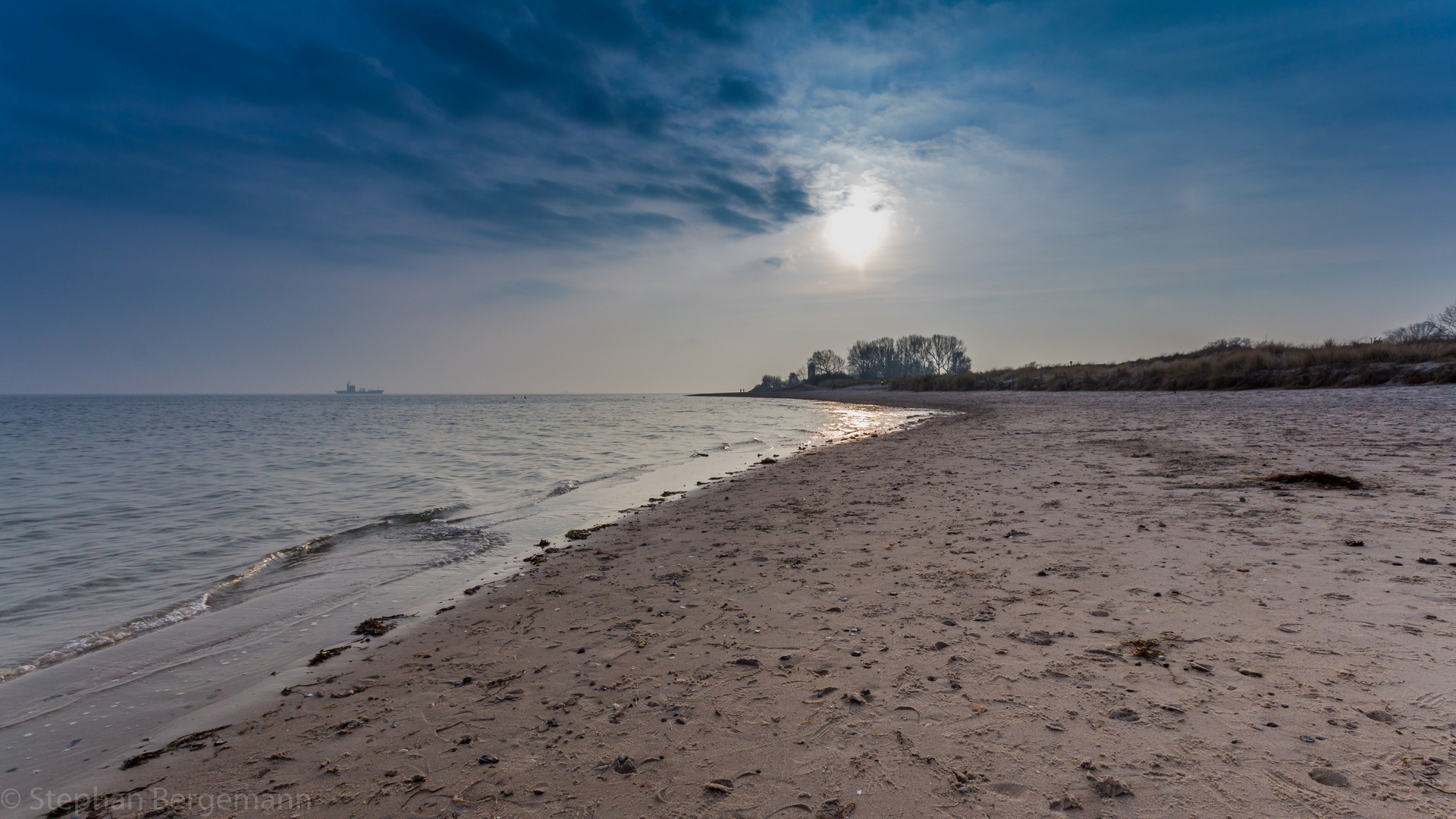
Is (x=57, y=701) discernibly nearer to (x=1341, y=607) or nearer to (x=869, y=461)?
(x=1341, y=607)

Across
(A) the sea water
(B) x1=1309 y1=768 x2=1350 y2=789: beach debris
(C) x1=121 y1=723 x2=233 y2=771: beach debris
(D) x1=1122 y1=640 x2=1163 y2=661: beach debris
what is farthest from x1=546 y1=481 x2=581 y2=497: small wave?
(B) x1=1309 y1=768 x2=1350 y2=789: beach debris

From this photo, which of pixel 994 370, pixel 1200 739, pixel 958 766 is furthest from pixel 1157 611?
pixel 994 370

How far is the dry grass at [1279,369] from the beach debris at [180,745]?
36637 millimetres

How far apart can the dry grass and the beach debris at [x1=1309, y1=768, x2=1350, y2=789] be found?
32.5m

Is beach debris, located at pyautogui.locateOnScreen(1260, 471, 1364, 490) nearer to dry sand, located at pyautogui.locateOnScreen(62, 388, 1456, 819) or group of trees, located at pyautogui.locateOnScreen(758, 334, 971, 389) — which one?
dry sand, located at pyautogui.locateOnScreen(62, 388, 1456, 819)

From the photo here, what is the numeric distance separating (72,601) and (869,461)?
42.3ft

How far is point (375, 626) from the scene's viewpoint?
5.17 metres

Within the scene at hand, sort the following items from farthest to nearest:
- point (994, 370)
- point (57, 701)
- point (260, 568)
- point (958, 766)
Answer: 1. point (994, 370)
2. point (260, 568)
3. point (57, 701)
4. point (958, 766)

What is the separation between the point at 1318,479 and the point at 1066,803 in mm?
8307

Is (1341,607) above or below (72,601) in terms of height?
above

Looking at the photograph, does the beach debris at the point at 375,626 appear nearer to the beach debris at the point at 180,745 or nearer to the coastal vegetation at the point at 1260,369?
the beach debris at the point at 180,745

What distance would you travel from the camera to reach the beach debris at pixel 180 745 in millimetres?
3252

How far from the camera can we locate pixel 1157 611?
3.97 m

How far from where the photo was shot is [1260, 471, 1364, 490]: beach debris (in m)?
7.00
